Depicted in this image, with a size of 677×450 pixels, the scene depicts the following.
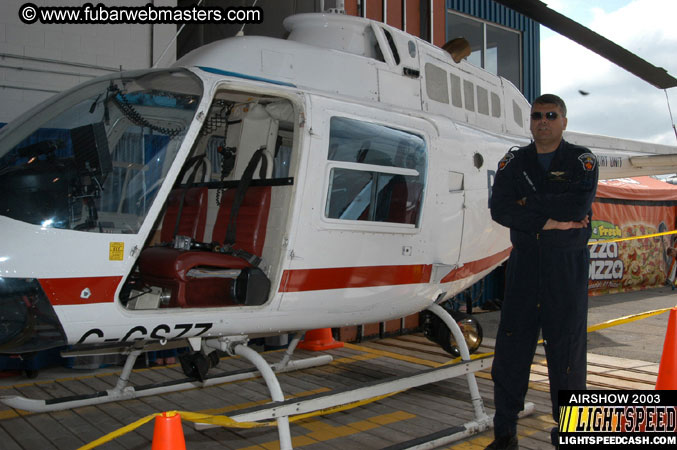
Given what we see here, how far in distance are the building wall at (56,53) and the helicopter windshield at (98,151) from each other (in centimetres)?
421

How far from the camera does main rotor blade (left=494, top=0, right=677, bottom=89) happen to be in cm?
598

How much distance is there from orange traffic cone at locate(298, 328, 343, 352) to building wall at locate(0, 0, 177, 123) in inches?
162

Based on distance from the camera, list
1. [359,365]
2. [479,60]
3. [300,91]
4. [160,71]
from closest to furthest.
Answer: [160,71] → [300,91] → [359,365] → [479,60]

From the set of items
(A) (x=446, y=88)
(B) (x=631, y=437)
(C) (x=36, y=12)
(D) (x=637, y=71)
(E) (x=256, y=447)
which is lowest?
(E) (x=256, y=447)

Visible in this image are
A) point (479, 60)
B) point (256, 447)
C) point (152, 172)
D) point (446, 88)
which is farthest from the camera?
point (479, 60)

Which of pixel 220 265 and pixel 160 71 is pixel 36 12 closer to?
pixel 160 71

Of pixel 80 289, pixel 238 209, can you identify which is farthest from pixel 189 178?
pixel 80 289

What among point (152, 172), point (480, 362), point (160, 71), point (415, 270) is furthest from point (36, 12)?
point (480, 362)

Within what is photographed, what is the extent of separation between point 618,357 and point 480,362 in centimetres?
302

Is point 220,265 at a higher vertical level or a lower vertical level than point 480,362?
higher

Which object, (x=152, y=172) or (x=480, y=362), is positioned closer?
(x=152, y=172)

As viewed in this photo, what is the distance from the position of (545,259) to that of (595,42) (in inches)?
158

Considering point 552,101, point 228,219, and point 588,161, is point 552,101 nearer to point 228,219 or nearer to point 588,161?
point 588,161

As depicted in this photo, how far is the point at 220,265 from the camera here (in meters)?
3.49
